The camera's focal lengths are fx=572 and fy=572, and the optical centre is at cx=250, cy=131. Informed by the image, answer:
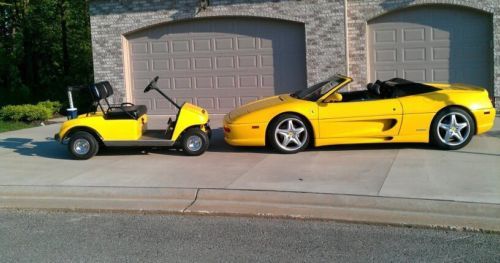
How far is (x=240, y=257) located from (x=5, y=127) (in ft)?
35.0

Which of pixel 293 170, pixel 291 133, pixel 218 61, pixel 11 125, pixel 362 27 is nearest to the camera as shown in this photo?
pixel 293 170

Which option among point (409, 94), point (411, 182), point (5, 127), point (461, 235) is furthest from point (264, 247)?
point (5, 127)

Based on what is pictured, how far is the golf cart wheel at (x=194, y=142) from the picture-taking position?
9133mm

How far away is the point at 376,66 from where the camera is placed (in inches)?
540

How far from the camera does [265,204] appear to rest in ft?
21.1

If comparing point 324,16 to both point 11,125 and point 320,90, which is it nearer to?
point 320,90

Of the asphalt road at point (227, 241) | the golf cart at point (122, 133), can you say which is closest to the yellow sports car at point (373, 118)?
the golf cart at point (122, 133)

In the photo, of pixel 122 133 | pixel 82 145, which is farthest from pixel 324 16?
pixel 82 145

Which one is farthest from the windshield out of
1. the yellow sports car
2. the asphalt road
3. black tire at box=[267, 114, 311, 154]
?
the asphalt road

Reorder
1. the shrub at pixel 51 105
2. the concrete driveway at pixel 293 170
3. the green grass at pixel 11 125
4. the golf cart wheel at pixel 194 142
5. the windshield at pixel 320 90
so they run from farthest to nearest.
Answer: the shrub at pixel 51 105, the green grass at pixel 11 125, the golf cart wheel at pixel 194 142, the windshield at pixel 320 90, the concrete driveway at pixel 293 170

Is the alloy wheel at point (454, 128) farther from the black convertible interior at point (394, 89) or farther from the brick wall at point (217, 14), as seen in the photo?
the brick wall at point (217, 14)

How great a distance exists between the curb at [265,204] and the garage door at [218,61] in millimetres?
7620

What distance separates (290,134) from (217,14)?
628cm

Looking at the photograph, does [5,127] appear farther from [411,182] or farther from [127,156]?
[411,182]
